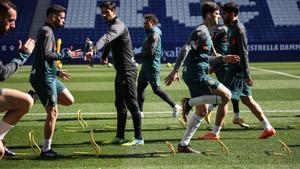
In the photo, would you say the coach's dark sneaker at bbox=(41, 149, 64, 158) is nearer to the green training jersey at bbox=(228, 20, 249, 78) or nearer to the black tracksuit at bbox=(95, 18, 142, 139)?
the black tracksuit at bbox=(95, 18, 142, 139)

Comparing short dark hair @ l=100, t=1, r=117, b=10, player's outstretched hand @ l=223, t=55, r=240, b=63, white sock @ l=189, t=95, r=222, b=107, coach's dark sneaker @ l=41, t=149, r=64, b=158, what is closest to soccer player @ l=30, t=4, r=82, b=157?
coach's dark sneaker @ l=41, t=149, r=64, b=158

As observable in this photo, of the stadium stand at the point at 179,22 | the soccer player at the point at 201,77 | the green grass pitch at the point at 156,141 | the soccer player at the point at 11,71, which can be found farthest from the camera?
the stadium stand at the point at 179,22

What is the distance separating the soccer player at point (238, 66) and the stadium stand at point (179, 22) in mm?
28192

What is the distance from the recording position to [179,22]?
1636 inches

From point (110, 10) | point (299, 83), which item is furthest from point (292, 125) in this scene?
point (299, 83)

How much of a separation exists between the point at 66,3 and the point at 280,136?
124 feet

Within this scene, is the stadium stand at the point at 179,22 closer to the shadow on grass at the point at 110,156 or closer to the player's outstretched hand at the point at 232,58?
the player's outstretched hand at the point at 232,58

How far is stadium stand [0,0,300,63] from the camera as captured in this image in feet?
119

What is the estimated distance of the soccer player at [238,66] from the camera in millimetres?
7566

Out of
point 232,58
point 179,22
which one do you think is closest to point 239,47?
point 232,58

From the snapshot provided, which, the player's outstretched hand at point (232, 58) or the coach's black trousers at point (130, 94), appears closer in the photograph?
the player's outstretched hand at point (232, 58)

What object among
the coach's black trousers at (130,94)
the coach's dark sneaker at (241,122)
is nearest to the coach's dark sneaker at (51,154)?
the coach's black trousers at (130,94)

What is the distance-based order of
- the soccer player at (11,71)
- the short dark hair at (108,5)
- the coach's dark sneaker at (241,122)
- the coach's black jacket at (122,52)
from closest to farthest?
the soccer player at (11,71)
the short dark hair at (108,5)
the coach's black jacket at (122,52)
the coach's dark sneaker at (241,122)

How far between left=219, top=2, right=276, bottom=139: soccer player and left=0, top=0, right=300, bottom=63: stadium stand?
28192 mm
